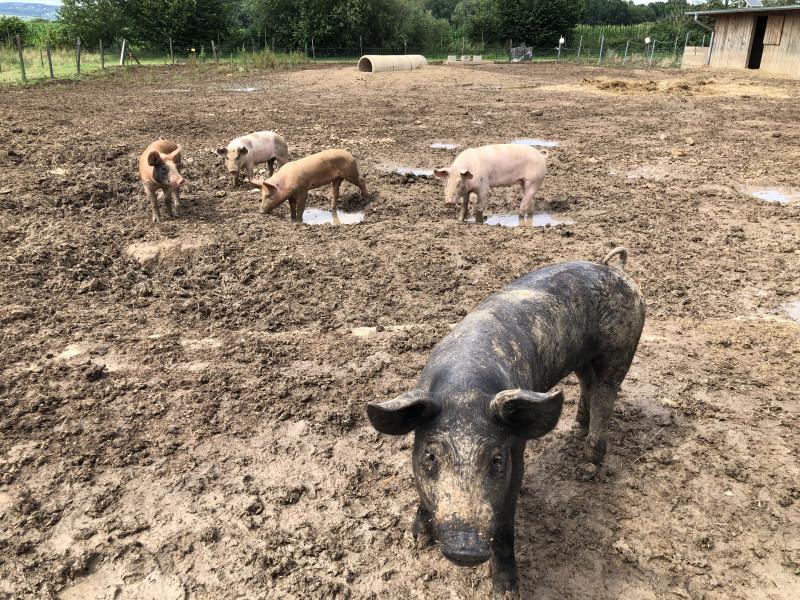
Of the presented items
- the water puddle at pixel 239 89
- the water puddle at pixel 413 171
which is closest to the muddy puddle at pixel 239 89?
the water puddle at pixel 239 89

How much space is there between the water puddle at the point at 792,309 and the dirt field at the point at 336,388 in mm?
77

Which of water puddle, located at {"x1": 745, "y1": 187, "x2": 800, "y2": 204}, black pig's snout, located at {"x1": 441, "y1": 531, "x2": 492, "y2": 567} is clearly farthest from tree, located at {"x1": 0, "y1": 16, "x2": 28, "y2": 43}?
black pig's snout, located at {"x1": 441, "y1": 531, "x2": 492, "y2": 567}

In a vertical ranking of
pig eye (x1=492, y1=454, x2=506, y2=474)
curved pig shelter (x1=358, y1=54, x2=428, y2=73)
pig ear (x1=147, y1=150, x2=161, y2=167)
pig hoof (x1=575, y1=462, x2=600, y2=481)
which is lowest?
pig hoof (x1=575, y1=462, x2=600, y2=481)

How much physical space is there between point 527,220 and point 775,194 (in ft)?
12.4

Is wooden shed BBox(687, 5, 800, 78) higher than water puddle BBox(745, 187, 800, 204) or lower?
higher

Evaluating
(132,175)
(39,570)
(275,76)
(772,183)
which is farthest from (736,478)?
(275,76)

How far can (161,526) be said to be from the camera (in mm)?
3037

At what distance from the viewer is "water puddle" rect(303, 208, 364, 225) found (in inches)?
324

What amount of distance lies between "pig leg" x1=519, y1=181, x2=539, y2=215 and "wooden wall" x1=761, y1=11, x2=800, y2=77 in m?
23.4

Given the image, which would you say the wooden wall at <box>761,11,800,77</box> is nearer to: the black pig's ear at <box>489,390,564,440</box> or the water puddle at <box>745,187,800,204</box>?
the water puddle at <box>745,187,800,204</box>

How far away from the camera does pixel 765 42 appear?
2650cm

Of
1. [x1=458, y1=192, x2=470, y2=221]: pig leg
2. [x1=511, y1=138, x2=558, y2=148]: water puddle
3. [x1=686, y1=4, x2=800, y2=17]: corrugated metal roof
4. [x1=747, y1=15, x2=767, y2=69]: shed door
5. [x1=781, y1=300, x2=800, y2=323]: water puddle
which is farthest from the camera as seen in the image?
[x1=747, y1=15, x2=767, y2=69]: shed door

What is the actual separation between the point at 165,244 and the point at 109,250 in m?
0.56

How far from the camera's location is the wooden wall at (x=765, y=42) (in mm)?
24969
